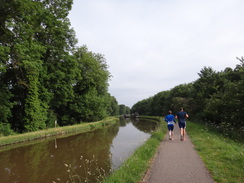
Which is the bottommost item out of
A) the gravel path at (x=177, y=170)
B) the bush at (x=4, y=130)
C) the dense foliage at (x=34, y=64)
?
the gravel path at (x=177, y=170)

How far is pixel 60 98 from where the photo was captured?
25.2 metres

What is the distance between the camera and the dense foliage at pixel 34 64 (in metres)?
15.8

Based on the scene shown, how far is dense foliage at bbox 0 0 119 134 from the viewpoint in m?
15.8

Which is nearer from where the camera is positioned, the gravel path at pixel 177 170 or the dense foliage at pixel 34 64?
the gravel path at pixel 177 170

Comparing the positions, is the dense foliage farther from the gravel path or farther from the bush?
the gravel path

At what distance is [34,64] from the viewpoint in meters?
17.2

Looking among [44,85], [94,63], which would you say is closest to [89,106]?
[94,63]

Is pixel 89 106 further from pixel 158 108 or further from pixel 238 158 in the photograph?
pixel 158 108

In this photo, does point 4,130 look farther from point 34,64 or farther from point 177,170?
point 177,170

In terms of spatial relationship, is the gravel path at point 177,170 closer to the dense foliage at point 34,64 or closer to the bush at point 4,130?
the dense foliage at point 34,64

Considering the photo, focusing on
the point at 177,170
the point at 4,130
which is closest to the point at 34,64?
the point at 4,130

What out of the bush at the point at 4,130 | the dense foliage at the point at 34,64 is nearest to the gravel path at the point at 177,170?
the dense foliage at the point at 34,64

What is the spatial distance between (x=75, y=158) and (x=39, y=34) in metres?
18.5

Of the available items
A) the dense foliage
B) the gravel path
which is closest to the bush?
the dense foliage
